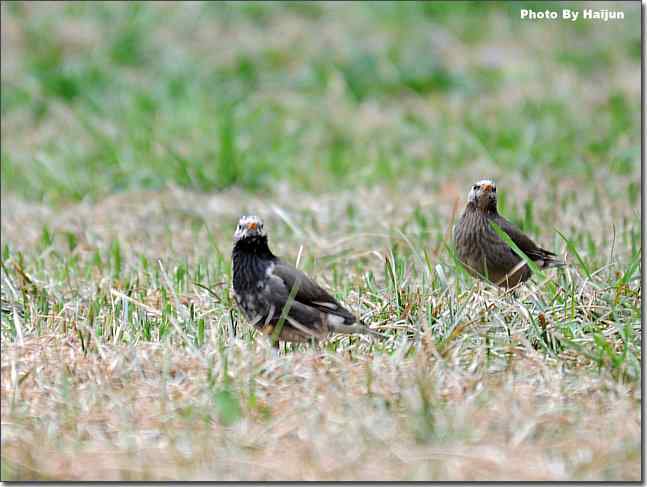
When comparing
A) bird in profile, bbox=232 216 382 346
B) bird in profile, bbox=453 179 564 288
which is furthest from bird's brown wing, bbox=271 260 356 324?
bird in profile, bbox=453 179 564 288

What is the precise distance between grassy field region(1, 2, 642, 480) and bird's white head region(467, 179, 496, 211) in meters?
0.24

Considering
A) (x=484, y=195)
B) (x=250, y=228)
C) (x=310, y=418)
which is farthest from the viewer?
(x=484, y=195)

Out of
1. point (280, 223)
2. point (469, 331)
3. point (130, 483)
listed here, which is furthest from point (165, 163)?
point (130, 483)

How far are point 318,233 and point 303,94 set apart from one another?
3185 mm

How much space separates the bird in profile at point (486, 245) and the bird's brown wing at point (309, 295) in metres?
0.76

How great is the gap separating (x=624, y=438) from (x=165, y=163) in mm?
4807

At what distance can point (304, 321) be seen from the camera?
3.83m

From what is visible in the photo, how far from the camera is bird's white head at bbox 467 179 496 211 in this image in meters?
4.37

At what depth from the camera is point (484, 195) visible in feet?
14.4

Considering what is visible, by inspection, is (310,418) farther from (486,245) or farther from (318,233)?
(318,233)

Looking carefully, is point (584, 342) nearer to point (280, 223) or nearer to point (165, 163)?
point (280, 223)

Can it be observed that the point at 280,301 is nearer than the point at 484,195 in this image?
Yes

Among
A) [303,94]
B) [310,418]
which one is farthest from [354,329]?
[303,94]

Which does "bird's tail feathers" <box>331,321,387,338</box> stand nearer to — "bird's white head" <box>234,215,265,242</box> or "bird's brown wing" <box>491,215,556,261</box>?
"bird's white head" <box>234,215,265,242</box>
